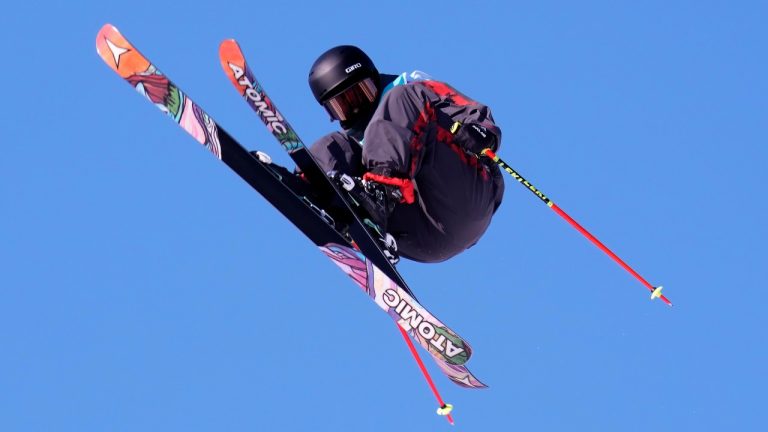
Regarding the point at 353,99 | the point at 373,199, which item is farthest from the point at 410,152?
the point at 353,99

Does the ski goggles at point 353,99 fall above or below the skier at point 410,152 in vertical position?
above

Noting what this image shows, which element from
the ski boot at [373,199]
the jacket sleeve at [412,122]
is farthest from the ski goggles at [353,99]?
the ski boot at [373,199]

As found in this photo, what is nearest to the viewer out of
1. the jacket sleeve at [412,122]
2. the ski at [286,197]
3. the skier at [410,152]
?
the ski at [286,197]

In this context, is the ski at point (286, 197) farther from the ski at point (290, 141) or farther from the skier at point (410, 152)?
the skier at point (410, 152)

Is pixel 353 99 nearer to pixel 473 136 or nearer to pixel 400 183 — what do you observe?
pixel 473 136

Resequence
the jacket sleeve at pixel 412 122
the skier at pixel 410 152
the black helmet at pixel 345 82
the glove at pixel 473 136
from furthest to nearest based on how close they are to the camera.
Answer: the black helmet at pixel 345 82 → the glove at pixel 473 136 → the skier at pixel 410 152 → the jacket sleeve at pixel 412 122

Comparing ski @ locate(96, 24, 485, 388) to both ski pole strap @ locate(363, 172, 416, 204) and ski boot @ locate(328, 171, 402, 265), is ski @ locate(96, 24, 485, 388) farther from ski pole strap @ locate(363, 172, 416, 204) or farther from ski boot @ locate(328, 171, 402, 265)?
ski pole strap @ locate(363, 172, 416, 204)

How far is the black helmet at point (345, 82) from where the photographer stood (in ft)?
34.1

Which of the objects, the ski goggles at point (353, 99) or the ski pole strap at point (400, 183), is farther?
the ski goggles at point (353, 99)

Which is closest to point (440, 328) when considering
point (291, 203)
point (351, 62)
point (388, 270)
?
point (388, 270)

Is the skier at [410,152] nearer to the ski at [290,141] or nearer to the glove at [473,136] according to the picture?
the glove at [473,136]

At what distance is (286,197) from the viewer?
9.31 metres

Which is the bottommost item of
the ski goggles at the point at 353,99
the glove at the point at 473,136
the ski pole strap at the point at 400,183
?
the ski pole strap at the point at 400,183

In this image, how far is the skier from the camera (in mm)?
9523
